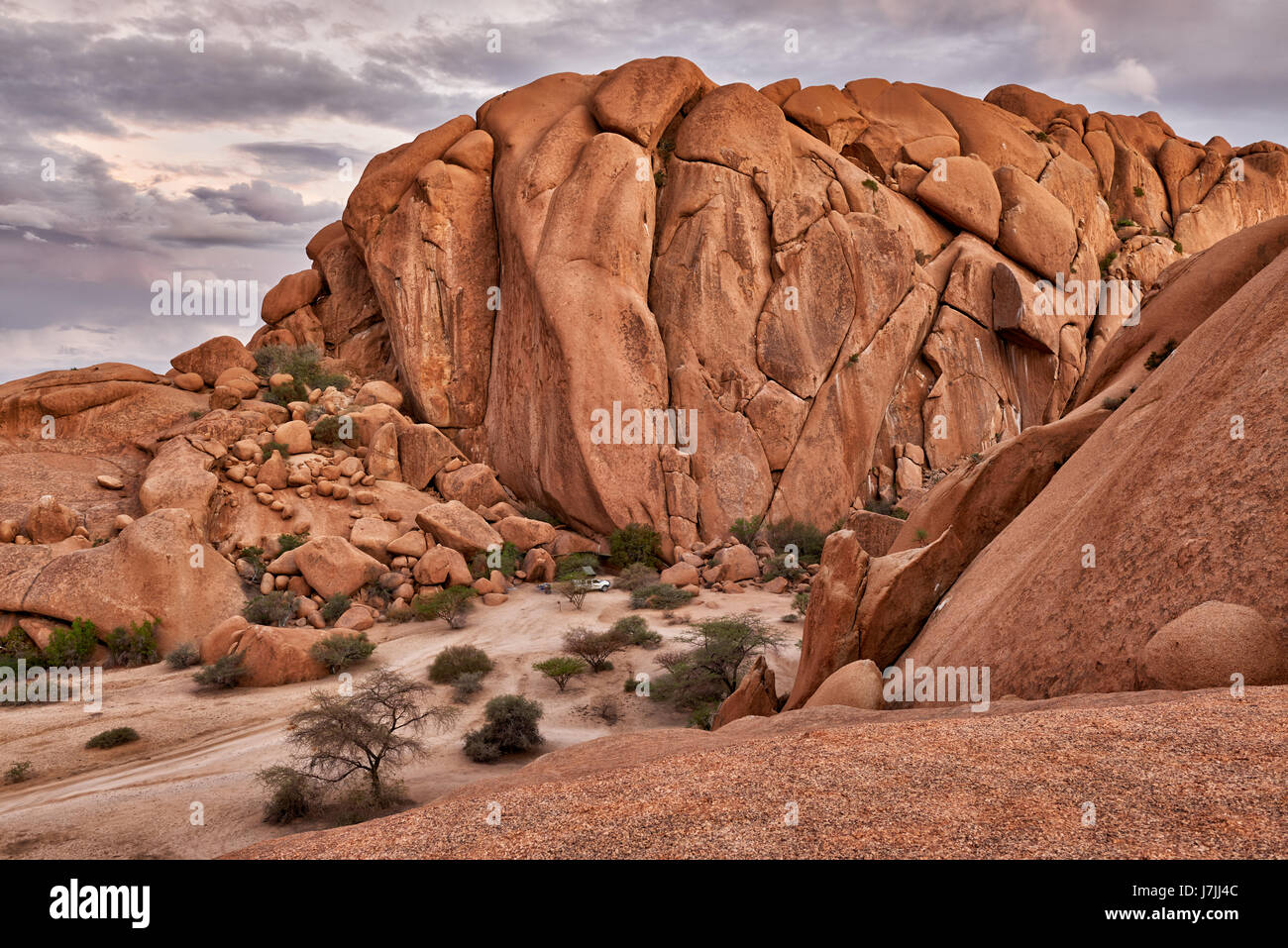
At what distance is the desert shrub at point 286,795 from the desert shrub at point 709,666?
265 inches

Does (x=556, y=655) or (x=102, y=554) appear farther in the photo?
(x=102, y=554)

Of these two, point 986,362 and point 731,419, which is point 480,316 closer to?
point 731,419

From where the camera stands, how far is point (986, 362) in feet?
97.3

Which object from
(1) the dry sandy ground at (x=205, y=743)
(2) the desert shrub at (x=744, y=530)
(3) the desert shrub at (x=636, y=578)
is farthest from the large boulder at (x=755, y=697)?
(2) the desert shrub at (x=744, y=530)

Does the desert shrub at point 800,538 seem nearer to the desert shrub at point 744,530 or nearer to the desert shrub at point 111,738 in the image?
the desert shrub at point 744,530

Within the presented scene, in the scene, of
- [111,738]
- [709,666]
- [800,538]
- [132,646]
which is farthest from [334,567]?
[800,538]

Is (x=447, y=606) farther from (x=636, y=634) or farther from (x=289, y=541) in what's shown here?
(x=289, y=541)

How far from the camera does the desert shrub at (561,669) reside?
15383mm

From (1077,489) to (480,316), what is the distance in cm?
2427

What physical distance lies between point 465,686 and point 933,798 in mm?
12604

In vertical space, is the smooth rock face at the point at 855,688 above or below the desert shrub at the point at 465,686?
above

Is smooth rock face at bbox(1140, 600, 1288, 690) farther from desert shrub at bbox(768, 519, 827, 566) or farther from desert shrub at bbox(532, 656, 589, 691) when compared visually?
desert shrub at bbox(768, 519, 827, 566)

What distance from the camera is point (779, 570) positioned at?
23.2 m
